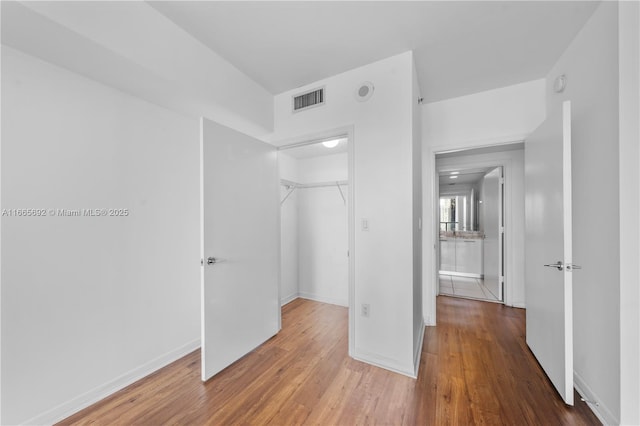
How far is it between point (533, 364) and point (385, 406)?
4.69 feet

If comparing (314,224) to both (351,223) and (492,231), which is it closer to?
(351,223)

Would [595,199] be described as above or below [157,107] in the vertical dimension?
below

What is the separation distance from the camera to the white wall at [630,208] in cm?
112

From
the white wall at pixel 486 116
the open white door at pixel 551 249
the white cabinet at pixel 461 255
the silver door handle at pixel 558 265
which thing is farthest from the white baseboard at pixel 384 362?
the white cabinet at pixel 461 255

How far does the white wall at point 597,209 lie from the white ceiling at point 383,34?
298mm

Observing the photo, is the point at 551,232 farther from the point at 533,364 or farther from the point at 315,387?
the point at 315,387

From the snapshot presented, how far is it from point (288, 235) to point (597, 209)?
10.6 ft

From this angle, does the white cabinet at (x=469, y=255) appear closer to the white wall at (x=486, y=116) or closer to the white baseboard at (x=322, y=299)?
the white wall at (x=486, y=116)

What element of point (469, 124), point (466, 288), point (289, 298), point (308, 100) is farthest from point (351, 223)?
point (466, 288)

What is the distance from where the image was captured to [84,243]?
1.64 metres

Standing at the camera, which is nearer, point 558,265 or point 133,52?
point 133,52

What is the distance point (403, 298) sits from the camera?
1.96m

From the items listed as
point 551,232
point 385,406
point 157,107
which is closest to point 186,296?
point 157,107

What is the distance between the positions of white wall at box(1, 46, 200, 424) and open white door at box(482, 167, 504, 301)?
415 cm
